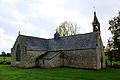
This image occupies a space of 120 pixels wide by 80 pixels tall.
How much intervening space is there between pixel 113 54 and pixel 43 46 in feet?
61.7

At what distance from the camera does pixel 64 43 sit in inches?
1874

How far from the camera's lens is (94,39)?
135 feet

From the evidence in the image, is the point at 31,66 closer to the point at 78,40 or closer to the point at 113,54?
the point at 78,40

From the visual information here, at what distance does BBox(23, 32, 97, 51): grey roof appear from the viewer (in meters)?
42.0

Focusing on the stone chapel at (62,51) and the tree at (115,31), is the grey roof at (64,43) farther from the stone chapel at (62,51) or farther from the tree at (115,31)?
the tree at (115,31)

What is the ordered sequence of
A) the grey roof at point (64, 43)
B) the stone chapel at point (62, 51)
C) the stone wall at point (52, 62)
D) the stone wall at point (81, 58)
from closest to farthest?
the stone wall at point (81, 58) < the stone chapel at point (62, 51) < the grey roof at point (64, 43) < the stone wall at point (52, 62)

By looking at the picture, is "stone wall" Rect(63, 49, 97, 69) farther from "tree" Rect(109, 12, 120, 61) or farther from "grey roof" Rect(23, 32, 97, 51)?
"tree" Rect(109, 12, 120, 61)

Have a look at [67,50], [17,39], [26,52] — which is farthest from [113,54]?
[17,39]

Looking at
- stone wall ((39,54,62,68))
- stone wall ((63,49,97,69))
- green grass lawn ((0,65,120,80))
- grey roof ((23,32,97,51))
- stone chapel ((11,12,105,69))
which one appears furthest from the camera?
stone wall ((39,54,62,68))

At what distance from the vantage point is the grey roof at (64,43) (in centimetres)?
4201

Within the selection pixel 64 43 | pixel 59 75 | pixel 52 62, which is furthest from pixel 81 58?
pixel 59 75

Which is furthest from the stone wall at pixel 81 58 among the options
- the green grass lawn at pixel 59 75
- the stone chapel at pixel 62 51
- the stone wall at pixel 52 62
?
the green grass lawn at pixel 59 75

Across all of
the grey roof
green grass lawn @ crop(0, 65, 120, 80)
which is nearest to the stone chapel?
the grey roof

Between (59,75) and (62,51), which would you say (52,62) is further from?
(59,75)
